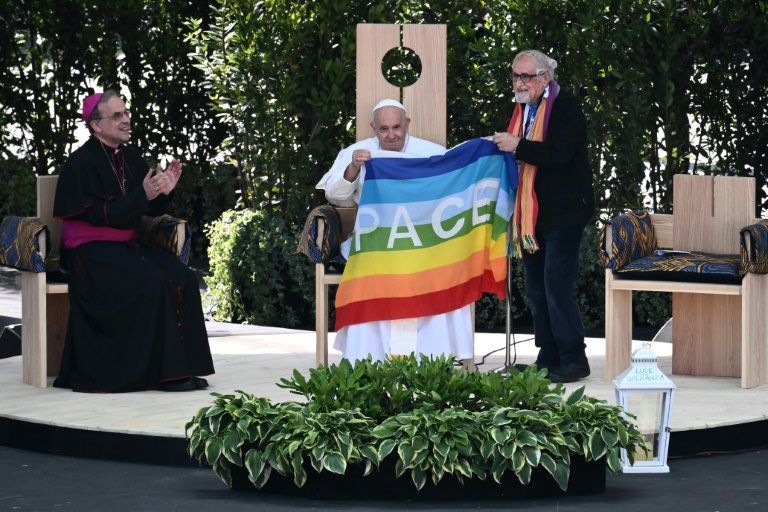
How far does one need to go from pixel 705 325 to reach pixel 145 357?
2481 mm

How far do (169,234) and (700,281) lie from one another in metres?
2.33

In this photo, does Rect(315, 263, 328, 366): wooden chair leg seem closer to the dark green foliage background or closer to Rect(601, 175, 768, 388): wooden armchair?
Rect(601, 175, 768, 388): wooden armchair

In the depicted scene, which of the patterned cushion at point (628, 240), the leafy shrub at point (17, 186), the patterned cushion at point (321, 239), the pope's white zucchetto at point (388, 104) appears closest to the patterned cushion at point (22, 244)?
the patterned cushion at point (321, 239)

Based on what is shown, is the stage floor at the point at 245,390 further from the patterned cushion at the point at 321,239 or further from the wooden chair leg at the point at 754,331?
the patterned cushion at the point at 321,239

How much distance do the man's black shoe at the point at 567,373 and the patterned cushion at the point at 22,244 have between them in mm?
2219

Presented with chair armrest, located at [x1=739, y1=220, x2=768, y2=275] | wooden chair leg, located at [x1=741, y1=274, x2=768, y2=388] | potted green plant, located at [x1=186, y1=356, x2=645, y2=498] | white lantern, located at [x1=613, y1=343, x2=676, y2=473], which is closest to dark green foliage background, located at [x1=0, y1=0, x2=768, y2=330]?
wooden chair leg, located at [x1=741, y1=274, x2=768, y2=388]

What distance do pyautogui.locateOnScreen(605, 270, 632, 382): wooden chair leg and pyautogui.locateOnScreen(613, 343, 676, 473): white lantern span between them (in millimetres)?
1400

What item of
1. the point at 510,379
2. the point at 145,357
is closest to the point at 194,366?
the point at 145,357

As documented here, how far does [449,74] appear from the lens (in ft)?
31.1

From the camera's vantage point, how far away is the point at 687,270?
654 cm

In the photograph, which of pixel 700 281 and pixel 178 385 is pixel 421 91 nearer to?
pixel 700 281

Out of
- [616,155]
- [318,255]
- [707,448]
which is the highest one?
[616,155]

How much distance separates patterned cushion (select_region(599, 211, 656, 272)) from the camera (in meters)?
6.59

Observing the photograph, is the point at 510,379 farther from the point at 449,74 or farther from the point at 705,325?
the point at 449,74
